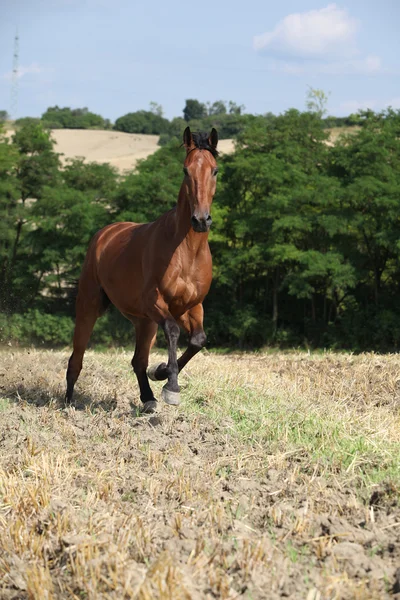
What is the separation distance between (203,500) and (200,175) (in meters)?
3.24

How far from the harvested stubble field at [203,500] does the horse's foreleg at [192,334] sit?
0.46 metres

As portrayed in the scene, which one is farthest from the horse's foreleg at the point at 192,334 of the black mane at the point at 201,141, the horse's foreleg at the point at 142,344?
the black mane at the point at 201,141

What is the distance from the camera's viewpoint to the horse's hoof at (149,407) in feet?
25.4

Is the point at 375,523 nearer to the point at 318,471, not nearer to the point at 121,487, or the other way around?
the point at 318,471

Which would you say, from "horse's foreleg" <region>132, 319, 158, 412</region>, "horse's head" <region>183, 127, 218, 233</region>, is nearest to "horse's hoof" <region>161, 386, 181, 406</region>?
"horse's foreleg" <region>132, 319, 158, 412</region>

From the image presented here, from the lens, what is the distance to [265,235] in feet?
123

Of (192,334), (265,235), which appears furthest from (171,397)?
(265,235)

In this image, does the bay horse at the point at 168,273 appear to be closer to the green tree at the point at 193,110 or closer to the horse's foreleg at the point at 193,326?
the horse's foreleg at the point at 193,326

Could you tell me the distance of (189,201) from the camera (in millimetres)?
7156

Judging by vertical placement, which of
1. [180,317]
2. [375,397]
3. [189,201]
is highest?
[189,201]

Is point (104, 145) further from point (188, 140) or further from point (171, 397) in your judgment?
point (171, 397)

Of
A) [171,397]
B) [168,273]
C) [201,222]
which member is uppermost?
[201,222]

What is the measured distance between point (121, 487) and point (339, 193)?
31.3 meters

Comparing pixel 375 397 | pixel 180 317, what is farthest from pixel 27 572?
pixel 375 397
